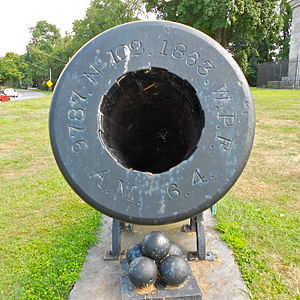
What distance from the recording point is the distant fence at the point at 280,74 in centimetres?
2569

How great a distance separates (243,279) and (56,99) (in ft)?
5.68

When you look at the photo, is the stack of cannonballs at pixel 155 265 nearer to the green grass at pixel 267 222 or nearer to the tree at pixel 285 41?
the green grass at pixel 267 222

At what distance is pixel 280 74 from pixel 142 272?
1170 inches

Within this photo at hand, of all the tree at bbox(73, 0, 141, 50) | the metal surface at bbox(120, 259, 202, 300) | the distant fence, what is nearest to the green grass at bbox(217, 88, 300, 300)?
the metal surface at bbox(120, 259, 202, 300)

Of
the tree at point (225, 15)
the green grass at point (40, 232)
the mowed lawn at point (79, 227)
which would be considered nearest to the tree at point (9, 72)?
the tree at point (225, 15)

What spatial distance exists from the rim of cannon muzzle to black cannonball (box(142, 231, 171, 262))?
32.9 inches

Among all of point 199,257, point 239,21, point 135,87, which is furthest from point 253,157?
point 239,21

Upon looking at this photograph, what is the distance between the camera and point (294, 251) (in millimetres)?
2846

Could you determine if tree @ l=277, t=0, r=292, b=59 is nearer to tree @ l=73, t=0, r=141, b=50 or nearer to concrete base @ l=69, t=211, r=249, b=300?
tree @ l=73, t=0, r=141, b=50

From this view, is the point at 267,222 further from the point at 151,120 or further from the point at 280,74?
the point at 280,74

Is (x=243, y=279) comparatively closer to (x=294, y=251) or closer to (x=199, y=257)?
(x=199, y=257)

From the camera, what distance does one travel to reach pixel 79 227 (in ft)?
11.0

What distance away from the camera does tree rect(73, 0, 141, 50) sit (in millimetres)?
34094

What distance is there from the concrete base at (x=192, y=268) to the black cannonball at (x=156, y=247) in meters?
0.35
